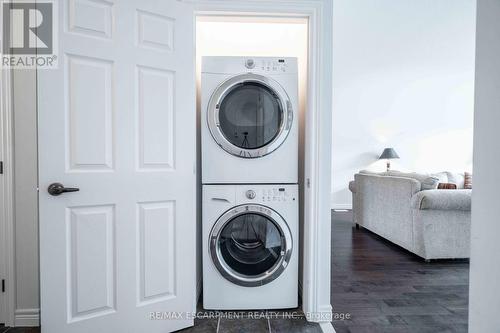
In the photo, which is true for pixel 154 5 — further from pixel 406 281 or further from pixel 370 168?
pixel 370 168

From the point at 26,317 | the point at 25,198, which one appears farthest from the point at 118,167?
the point at 26,317

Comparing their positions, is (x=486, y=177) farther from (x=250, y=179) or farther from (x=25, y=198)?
(x=25, y=198)

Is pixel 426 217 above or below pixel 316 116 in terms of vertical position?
below

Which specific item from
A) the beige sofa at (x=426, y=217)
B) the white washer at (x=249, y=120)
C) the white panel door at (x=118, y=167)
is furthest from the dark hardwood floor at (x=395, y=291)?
the white panel door at (x=118, y=167)

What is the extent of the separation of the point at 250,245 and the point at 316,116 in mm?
979

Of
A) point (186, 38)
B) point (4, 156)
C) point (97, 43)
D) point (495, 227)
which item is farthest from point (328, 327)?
point (4, 156)

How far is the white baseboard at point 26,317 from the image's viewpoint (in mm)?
1644

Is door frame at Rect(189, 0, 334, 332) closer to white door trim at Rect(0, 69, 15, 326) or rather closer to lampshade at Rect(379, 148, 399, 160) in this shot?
white door trim at Rect(0, 69, 15, 326)

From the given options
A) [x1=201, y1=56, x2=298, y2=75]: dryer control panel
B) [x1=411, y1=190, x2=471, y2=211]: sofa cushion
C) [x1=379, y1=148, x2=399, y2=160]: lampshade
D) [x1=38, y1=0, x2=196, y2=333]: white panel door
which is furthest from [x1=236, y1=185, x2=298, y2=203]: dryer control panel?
[x1=379, y1=148, x2=399, y2=160]: lampshade

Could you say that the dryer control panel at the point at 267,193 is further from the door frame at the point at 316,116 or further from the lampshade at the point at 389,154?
the lampshade at the point at 389,154

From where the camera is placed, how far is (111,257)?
4.80 feet

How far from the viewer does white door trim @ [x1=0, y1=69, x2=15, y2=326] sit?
5.20 feet

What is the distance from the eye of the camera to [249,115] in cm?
182

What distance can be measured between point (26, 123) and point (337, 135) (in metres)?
5.09
